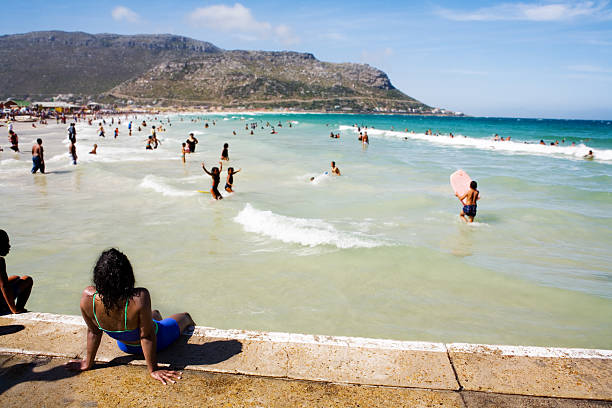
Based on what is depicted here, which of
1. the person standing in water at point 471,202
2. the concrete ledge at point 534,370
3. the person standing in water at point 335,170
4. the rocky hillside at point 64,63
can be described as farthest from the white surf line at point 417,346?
the rocky hillside at point 64,63

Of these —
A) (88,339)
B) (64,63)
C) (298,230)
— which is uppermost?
(64,63)

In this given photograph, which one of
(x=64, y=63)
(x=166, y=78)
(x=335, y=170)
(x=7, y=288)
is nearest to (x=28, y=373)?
(x=7, y=288)

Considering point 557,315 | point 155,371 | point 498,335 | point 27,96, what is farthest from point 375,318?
point 27,96

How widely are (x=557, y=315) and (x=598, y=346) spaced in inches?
29.4

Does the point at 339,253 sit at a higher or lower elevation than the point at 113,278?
lower

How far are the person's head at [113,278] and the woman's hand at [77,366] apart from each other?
0.54m

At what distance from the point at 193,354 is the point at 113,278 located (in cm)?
92

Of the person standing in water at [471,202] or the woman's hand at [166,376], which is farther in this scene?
the person standing in water at [471,202]

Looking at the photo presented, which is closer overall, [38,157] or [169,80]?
[38,157]

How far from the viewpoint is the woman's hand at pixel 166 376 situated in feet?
9.13

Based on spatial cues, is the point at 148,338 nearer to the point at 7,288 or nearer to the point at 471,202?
the point at 7,288

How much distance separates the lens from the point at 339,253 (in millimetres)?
7227

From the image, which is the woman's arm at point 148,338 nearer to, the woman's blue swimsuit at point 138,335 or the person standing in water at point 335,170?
the woman's blue swimsuit at point 138,335

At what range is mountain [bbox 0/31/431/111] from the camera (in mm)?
141625
